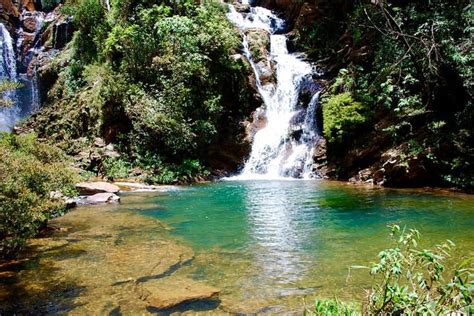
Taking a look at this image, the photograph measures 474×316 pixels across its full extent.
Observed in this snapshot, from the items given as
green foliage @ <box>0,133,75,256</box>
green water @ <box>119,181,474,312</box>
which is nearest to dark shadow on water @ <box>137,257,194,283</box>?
green water @ <box>119,181,474,312</box>

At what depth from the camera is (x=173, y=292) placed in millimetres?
5543

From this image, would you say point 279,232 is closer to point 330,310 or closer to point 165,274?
point 165,274

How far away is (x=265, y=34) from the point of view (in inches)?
1029

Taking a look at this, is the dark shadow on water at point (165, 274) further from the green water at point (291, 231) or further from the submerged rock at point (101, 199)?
the submerged rock at point (101, 199)

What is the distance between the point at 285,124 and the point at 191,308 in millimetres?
17539

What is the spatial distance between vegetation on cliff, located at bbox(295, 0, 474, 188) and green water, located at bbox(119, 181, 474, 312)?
168cm

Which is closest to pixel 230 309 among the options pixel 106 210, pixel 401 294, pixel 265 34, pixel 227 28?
pixel 401 294

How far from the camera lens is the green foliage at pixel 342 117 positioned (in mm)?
17953

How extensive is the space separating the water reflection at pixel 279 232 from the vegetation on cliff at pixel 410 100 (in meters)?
4.63

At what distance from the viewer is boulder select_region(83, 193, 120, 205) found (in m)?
13.4

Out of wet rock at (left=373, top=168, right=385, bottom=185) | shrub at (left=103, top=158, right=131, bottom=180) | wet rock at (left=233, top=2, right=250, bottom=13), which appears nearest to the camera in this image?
wet rock at (left=373, top=168, right=385, bottom=185)

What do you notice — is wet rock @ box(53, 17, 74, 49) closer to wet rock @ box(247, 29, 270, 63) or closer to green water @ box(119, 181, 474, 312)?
wet rock @ box(247, 29, 270, 63)

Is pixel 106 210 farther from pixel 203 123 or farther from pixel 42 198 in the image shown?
pixel 203 123

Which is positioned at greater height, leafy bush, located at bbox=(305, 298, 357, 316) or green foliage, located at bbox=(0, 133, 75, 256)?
green foliage, located at bbox=(0, 133, 75, 256)
